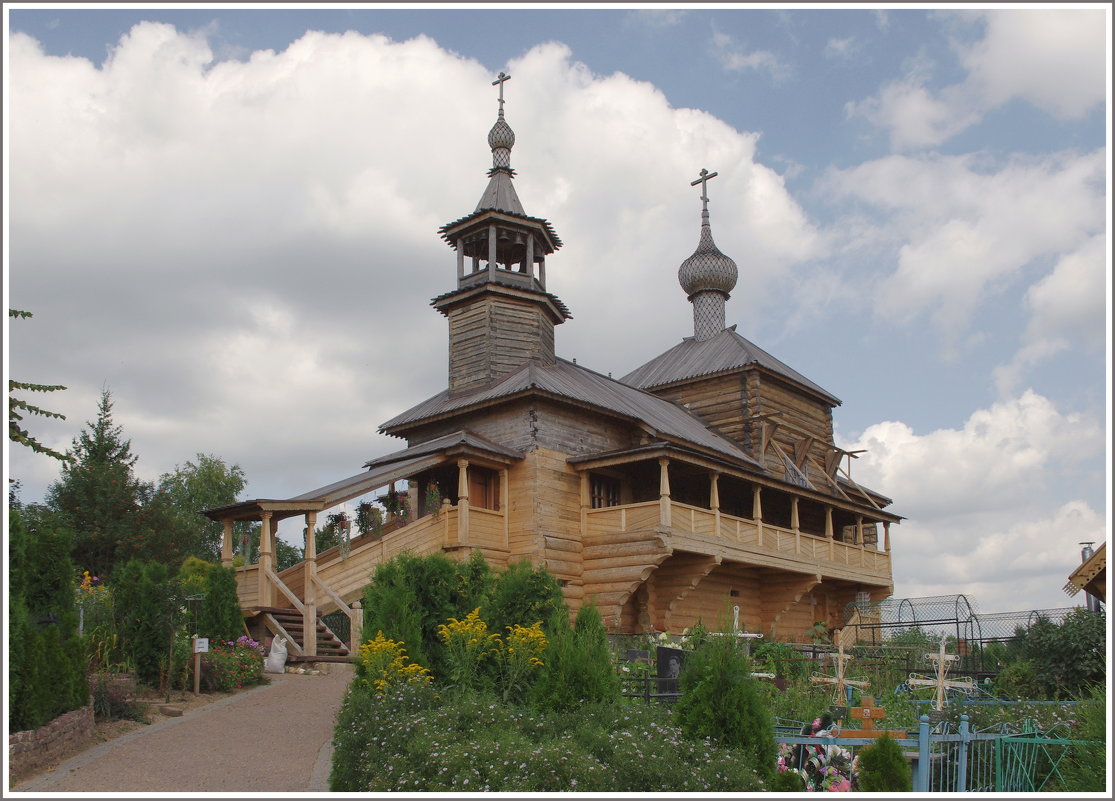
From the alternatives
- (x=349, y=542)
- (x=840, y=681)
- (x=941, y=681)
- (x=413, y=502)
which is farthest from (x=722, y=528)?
(x=941, y=681)

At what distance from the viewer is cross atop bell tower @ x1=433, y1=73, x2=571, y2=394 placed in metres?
26.8

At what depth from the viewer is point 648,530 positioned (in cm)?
2238

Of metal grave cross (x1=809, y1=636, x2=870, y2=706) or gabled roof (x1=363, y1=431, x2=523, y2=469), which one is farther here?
gabled roof (x1=363, y1=431, x2=523, y2=469)

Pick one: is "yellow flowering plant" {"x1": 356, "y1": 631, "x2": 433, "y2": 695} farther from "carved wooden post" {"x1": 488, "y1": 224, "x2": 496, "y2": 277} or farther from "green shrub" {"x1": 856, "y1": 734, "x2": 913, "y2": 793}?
"carved wooden post" {"x1": 488, "y1": 224, "x2": 496, "y2": 277}

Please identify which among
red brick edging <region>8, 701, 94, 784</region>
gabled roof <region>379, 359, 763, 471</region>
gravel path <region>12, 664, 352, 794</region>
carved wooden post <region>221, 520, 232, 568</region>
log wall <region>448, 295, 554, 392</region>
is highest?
log wall <region>448, 295, 554, 392</region>

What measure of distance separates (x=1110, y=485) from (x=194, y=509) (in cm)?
4655

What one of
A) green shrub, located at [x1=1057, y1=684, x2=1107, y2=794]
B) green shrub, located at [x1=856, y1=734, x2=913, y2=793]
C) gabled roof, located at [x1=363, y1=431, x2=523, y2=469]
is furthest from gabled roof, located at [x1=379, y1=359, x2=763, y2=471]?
green shrub, located at [x1=856, y1=734, x2=913, y2=793]

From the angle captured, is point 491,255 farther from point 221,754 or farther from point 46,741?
point 46,741

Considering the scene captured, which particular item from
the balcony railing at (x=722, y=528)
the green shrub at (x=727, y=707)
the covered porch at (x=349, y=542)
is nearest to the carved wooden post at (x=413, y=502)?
the covered porch at (x=349, y=542)

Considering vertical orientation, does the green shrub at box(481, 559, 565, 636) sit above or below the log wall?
below

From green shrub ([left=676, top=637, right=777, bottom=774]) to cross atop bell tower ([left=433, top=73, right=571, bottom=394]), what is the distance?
17166 millimetres

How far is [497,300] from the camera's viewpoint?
2694cm

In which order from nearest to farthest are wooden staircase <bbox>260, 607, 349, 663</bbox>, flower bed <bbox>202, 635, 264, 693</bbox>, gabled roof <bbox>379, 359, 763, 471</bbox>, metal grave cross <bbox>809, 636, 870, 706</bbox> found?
metal grave cross <bbox>809, 636, 870, 706</bbox> → flower bed <bbox>202, 635, 264, 693</bbox> → wooden staircase <bbox>260, 607, 349, 663</bbox> → gabled roof <bbox>379, 359, 763, 471</bbox>

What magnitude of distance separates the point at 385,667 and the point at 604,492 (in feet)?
44.5
